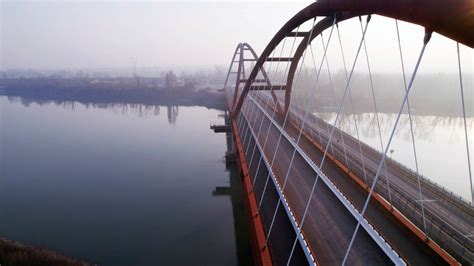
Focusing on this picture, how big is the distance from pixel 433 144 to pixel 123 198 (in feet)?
125

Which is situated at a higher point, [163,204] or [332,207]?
[332,207]

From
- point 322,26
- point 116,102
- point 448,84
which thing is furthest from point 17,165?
point 448,84

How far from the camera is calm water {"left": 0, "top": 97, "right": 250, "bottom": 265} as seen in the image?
1744 centimetres

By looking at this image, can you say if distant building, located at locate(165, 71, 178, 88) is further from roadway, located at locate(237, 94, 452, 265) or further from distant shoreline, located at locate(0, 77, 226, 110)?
roadway, located at locate(237, 94, 452, 265)

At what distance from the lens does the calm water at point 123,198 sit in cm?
1744

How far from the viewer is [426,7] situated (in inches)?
241

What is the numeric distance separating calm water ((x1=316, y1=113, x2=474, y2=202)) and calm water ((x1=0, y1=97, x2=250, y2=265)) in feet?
59.2

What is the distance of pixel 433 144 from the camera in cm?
4094

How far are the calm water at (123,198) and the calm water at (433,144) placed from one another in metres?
18.1

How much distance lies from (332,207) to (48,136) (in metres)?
45.9

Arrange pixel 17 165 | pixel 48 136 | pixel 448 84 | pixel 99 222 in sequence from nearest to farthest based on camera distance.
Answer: pixel 99 222
pixel 17 165
pixel 48 136
pixel 448 84

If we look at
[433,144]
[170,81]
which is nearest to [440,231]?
[433,144]

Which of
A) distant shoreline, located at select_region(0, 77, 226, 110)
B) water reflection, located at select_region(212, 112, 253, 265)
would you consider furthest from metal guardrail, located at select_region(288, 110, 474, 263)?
distant shoreline, located at select_region(0, 77, 226, 110)

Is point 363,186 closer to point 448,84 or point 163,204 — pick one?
point 163,204
